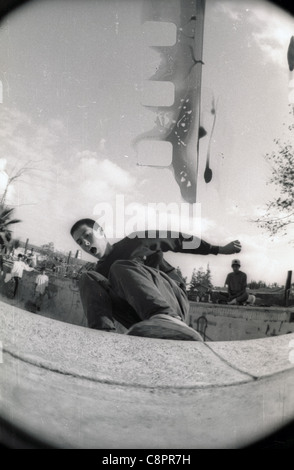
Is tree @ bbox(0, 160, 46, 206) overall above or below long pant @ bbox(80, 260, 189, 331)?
above

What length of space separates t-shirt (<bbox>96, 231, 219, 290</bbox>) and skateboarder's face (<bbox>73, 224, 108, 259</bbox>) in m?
0.06

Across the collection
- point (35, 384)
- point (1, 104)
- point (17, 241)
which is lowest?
→ point (35, 384)

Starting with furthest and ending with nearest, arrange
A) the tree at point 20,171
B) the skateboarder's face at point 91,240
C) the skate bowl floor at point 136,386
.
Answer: the skateboarder's face at point 91,240, the tree at point 20,171, the skate bowl floor at point 136,386

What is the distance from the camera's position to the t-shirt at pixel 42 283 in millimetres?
2863

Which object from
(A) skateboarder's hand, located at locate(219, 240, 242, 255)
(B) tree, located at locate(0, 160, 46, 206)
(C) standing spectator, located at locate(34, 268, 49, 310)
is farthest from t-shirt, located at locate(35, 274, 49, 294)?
(A) skateboarder's hand, located at locate(219, 240, 242, 255)

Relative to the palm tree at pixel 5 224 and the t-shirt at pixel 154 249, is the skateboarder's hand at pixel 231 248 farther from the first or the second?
the palm tree at pixel 5 224

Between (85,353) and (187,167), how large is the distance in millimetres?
1461

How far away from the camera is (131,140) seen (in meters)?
2.64

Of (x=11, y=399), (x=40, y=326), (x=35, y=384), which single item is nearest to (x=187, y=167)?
(x=40, y=326)

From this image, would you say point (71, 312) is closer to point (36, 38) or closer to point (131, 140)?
point (131, 140)

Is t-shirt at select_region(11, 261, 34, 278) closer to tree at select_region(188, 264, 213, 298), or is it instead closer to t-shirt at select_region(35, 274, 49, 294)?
t-shirt at select_region(35, 274, 49, 294)

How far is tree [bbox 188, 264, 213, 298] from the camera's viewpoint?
110 inches

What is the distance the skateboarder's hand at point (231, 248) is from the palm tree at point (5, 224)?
1.50 metres

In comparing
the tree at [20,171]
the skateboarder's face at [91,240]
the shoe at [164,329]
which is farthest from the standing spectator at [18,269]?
the shoe at [164,329]
